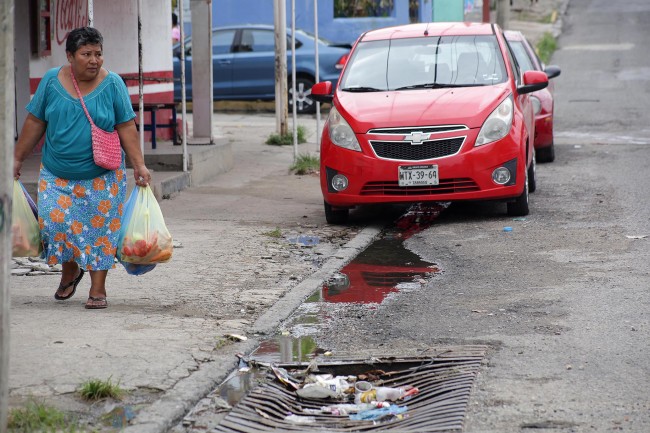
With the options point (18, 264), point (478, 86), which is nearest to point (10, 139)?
point (18, 264)

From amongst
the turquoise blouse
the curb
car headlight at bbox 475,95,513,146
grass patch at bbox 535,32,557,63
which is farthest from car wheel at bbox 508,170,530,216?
grass patch at bbox 535,32,557,63

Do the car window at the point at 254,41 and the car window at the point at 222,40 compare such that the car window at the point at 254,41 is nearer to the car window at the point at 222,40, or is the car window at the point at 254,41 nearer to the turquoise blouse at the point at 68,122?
the car window at the point at 222,40

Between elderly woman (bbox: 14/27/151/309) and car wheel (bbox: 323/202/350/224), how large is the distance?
13.9 feet

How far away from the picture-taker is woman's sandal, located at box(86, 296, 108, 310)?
7504 mm

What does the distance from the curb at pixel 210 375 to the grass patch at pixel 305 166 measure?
20.7 ft

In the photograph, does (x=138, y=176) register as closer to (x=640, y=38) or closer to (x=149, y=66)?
(x=149, y=66)

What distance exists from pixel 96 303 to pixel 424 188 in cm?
425

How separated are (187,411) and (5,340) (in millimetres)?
1082

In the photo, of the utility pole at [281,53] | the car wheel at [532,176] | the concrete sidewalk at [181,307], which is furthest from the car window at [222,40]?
the car wheel at [532,176]

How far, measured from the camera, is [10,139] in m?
4.78

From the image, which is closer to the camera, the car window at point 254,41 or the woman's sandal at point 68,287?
the woman's sandal at point 68,287

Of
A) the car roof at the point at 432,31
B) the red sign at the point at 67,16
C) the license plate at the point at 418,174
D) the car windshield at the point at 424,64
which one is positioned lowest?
the license plate at the point at 418,174

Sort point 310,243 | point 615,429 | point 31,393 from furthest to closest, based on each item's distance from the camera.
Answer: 1. point 310,243
2. point 31,393
3. point 615,429

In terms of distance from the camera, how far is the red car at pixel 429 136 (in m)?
10.9
